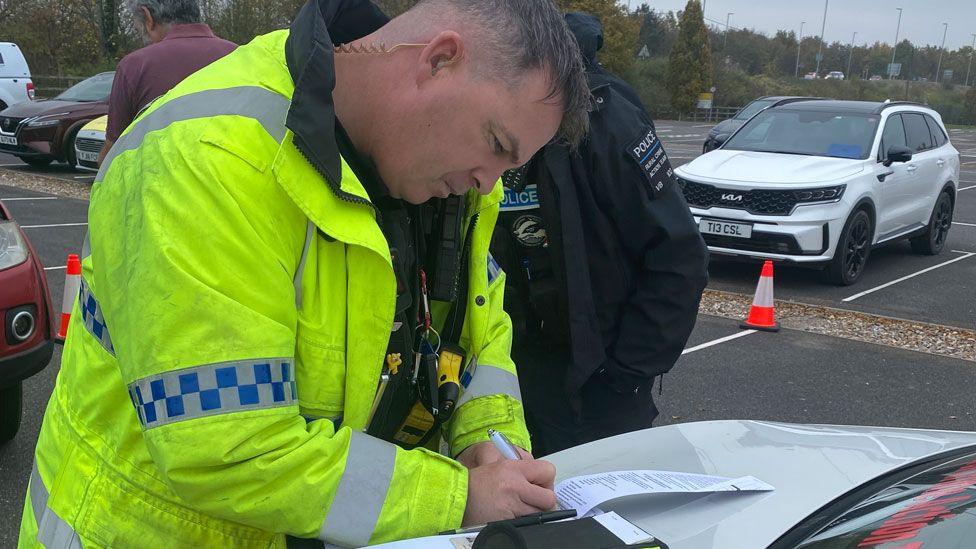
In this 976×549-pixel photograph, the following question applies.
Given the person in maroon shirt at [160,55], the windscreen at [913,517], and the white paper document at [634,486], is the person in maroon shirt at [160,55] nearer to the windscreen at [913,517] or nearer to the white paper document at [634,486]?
the white paper document at [634,486]

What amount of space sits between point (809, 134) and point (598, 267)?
7.18 metres

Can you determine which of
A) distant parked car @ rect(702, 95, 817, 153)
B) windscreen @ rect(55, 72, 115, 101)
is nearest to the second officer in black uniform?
windscreen @ rect(55, 72, 115, 101)

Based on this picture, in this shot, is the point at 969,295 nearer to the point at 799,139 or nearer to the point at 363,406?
the point at 799,139

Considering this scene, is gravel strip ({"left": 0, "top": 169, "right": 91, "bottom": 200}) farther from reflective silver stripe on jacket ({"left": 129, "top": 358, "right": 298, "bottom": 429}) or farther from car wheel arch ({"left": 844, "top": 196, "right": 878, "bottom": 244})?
reflective silver stripe on jacket ({"left": 129, "top": 358, "right": 298, "bottom": 429})

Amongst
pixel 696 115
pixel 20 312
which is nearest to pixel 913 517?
pixel 20 312

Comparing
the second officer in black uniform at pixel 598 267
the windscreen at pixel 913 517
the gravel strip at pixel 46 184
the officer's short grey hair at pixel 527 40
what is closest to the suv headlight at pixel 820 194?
the second officer in black uniform at pixel 598 267

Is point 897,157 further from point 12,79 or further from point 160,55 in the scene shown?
point 12,79

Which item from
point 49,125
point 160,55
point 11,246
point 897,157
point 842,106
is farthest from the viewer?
point 49,125

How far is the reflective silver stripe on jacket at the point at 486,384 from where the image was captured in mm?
1740

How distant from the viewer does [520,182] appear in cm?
246

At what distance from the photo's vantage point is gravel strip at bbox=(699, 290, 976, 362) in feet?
20.7

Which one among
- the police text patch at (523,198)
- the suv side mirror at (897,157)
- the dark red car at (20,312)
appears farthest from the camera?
the suv side mirror at (897,157)

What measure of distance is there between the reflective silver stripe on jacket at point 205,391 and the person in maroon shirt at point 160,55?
11.3 feet

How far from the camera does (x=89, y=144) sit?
1207 centimetres
